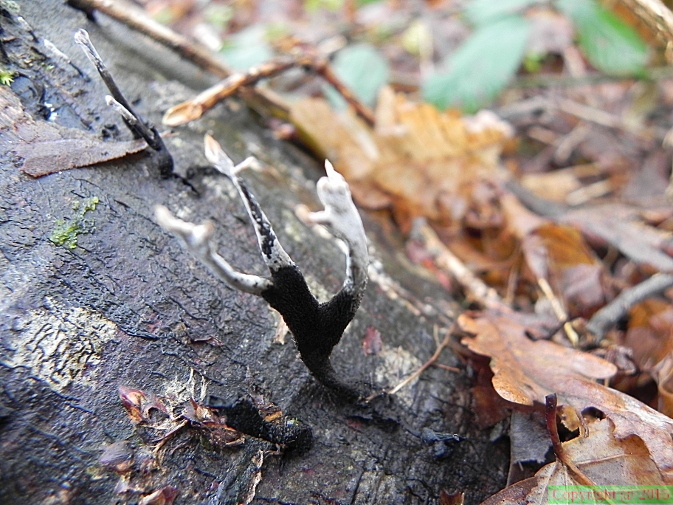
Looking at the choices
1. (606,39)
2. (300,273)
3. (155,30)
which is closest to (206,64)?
(155,30)

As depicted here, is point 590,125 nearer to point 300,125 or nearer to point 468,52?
point 468,52

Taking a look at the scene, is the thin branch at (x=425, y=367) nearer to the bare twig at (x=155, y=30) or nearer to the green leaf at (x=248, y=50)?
the bare twig at (x=155, y=30)

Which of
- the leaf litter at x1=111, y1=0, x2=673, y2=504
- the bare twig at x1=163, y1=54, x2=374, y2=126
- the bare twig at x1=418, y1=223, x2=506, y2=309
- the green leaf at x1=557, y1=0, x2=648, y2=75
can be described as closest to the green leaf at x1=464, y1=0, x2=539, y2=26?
the leaf litter at x1=111, y1=0, x2=673, y2=504

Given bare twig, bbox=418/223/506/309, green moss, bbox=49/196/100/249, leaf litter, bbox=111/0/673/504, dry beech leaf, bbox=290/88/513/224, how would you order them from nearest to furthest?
green moss, bbox=49/196/100/249
leaf litter, bbox=111/0/673/504
bare twig, bbox=418/223/506/309
dry beech leaf, bbox=290/88/513/224

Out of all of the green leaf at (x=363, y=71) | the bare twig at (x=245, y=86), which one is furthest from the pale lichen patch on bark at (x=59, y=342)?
the green leaf at (x=363, y=71)

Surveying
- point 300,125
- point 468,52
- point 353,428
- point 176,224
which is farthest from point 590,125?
point 176,224

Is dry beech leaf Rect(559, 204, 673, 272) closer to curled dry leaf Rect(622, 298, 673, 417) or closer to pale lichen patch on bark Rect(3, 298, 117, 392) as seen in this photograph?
curled dry leaf Rect(622, 298, 673, 417)
